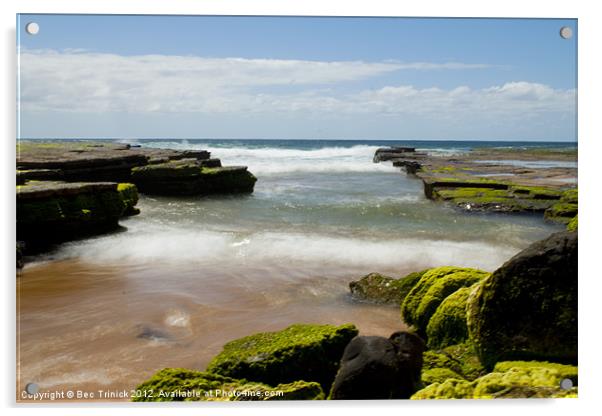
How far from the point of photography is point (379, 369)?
395 cm

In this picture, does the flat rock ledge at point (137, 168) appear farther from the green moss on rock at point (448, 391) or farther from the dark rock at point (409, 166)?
the green moss on rock at point (448, 391)

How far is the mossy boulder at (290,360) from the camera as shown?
4.43m

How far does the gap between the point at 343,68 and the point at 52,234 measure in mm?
4848

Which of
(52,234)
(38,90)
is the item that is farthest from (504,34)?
(52,234)

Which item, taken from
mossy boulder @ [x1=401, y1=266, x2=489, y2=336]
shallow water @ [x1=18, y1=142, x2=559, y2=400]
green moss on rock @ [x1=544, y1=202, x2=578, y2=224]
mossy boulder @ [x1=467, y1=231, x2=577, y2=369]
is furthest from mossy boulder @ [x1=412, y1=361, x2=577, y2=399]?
green moss on rock @ [x1=544, y1=202, x2=578, y2=224]

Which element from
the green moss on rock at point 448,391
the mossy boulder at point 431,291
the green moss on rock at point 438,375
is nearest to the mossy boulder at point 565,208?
the mossy boulder at point 431,291

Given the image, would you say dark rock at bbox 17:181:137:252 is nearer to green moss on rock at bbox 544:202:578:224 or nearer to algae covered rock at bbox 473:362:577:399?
algae covered rock at bbox 473:362:577:399

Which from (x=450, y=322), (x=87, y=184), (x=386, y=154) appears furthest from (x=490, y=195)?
(x=87, y=184)

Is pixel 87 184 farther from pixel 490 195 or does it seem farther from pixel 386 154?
pixel 386 154

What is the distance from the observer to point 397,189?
10.8m

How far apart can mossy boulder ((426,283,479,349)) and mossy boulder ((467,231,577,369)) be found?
452 mm

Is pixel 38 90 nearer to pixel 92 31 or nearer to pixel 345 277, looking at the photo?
pixel 92 31

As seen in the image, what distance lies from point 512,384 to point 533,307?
63 centimetres

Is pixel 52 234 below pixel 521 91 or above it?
below
